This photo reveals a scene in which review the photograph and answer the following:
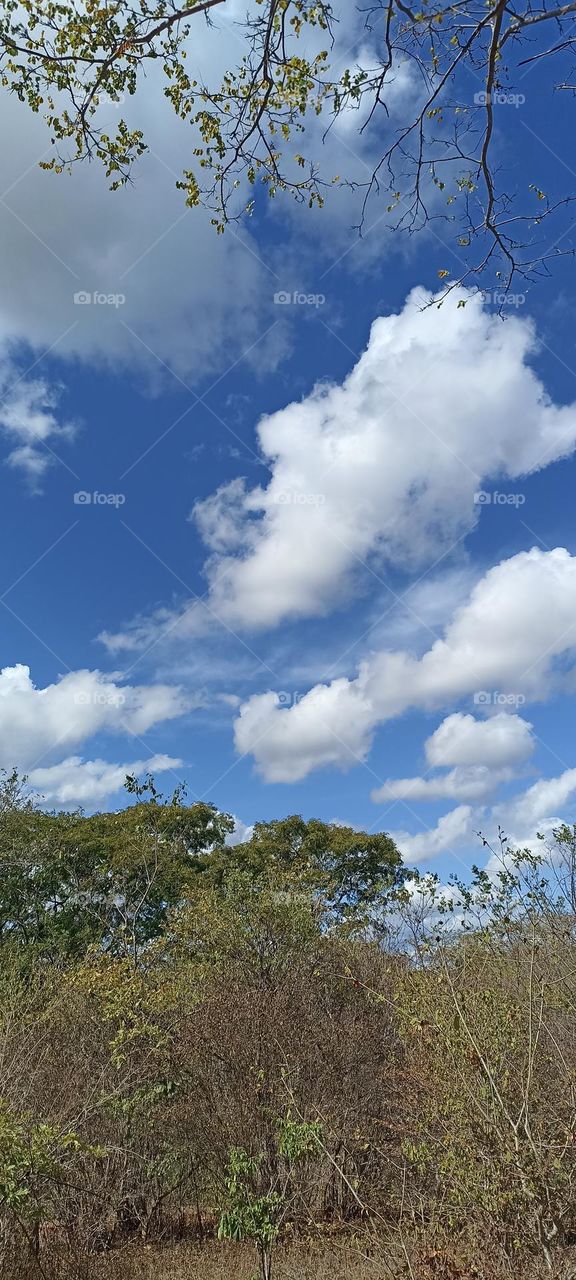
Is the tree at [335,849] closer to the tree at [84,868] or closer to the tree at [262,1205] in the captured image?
the tree at [84,868]

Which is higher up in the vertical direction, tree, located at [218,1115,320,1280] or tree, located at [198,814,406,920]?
tree, located at [198,814,406,920]

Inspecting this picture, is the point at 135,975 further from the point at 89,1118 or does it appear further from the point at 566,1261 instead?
the point at 566,1261

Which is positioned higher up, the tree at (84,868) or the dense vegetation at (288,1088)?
the tree at (84,868)

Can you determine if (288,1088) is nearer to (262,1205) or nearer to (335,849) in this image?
(262,1205)

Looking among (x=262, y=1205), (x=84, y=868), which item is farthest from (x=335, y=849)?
(x=262, y=1205)

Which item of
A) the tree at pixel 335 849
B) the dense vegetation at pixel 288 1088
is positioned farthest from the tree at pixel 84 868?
the dense vegetation at pixel 288 1088

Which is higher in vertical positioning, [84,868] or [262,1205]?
[84,868]

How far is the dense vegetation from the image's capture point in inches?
198

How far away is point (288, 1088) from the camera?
700cm

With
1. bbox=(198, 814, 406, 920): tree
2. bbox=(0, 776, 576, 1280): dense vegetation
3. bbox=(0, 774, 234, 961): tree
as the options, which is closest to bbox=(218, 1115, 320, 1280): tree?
bbox=(0, 776, 576, 1280): dense vegetation

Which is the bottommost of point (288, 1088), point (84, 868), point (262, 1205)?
point (262, 1205)

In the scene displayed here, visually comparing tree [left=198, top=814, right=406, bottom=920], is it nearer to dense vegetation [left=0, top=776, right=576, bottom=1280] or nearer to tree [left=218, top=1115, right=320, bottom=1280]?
dense vegetation [left=0, top=776, right=576, bottom=1280]

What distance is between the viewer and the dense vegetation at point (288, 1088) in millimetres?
5039

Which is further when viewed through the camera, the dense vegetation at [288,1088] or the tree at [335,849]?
the tree at [335,849]
